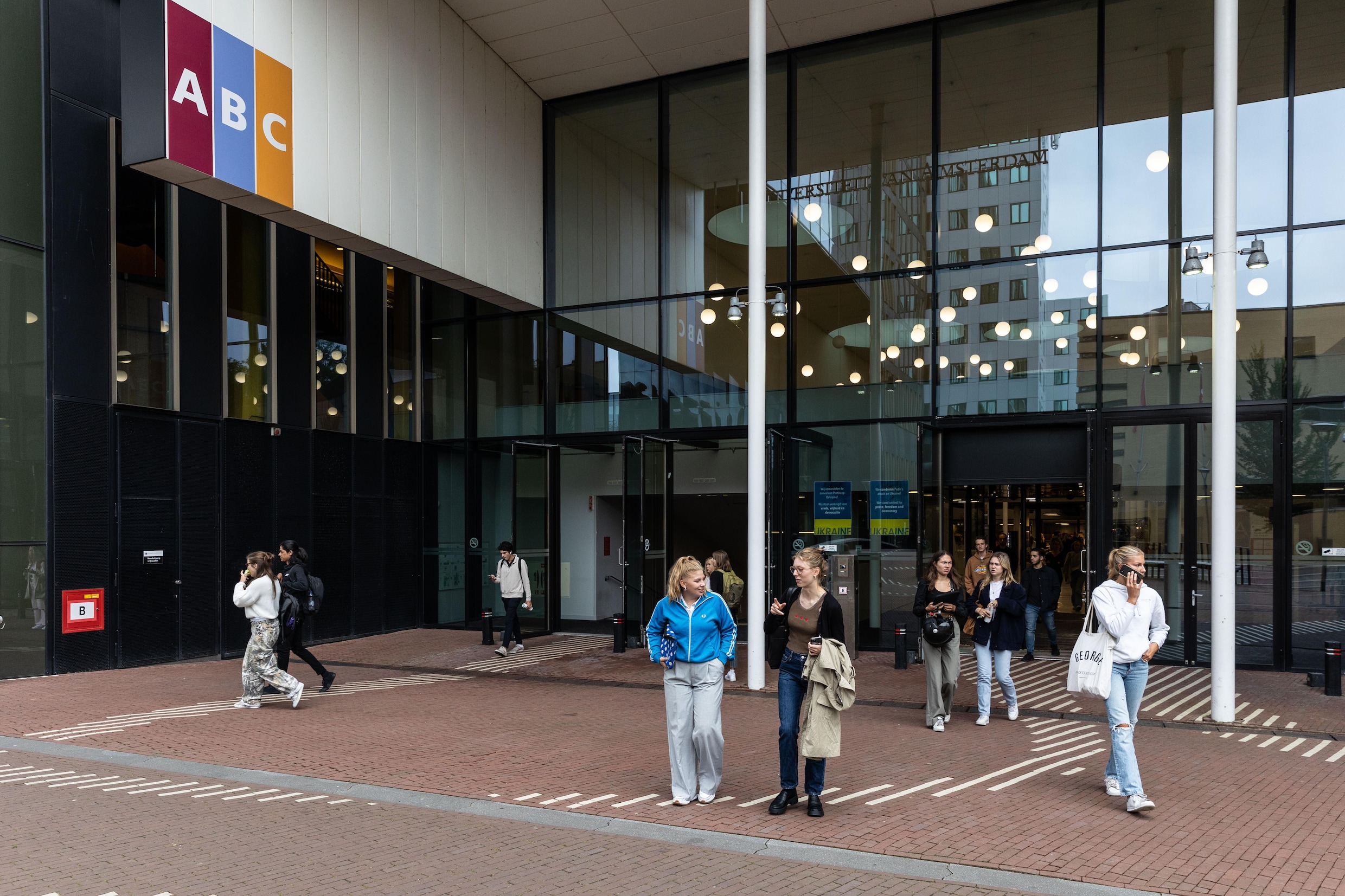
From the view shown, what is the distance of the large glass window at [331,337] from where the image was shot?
52.7 ft

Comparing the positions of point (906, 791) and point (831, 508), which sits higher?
point (831, 508)

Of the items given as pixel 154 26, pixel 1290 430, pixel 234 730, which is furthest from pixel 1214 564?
pixel 154 26

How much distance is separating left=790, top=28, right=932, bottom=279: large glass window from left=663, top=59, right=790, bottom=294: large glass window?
36 centimetres

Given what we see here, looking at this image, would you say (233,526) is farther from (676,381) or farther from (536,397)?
(676,381)

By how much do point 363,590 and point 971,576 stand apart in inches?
404

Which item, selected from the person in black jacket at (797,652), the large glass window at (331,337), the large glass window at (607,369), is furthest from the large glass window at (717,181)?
the person in black jacket at (797,652)

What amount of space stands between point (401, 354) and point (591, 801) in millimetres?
12919

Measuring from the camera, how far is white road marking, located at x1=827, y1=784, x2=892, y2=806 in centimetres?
652

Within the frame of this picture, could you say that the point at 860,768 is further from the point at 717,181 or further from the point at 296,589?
the point at 717,181

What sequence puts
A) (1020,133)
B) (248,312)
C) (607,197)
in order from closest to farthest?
(1020,133)
(248,312)
(607,197)

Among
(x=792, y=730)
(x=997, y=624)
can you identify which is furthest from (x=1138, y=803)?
(x=997, y=624)

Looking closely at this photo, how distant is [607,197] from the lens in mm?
17125

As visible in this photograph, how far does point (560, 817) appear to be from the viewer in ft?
20.2

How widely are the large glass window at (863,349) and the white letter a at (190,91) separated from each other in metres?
8.72
